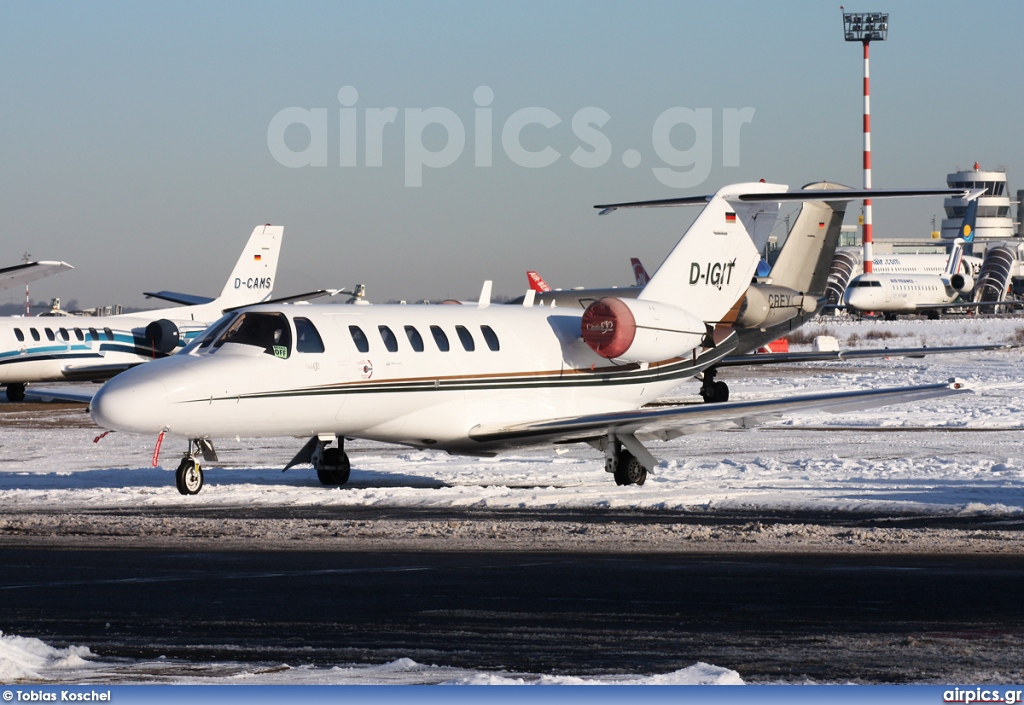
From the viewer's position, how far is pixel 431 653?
7.22m

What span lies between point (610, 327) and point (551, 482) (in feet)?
7.81

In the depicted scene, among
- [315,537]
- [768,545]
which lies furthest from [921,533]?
[315,537]

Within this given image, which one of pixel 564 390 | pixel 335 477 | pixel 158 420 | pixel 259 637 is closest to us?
pixel 259 637

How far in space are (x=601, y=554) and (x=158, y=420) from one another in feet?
19.6

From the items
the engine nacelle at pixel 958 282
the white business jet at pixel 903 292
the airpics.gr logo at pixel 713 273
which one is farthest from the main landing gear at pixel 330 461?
the engine nacelle at pixel 958 282

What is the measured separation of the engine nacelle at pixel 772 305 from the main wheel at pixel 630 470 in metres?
11.1

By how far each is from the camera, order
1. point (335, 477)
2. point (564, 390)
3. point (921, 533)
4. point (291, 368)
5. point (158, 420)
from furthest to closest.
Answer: point (564, 390) → point (335, 477) → point (291, 368) → point (158, 420) → point (921, 533)

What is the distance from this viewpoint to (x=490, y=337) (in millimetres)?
18625

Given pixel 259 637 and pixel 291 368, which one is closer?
pixel 259 637

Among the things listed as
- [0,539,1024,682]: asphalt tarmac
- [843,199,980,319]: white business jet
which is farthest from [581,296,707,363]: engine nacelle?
[843,199,980,319]: white business jet

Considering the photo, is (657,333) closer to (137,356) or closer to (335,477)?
(335,477)

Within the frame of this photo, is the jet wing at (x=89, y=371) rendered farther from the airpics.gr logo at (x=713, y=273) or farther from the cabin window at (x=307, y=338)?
the cabin window at (x=307, y=338)

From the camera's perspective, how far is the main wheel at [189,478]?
16.2m

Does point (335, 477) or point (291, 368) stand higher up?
point (291, 368)
